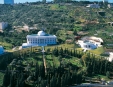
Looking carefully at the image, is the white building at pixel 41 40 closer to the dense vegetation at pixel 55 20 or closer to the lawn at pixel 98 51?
the dense vegetation at pixel 55 20

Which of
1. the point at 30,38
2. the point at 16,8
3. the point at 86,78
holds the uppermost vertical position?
the point at 16,8

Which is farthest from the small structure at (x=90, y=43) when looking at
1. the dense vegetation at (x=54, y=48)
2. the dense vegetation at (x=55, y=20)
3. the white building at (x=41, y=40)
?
the white building at (x=41, y=40)

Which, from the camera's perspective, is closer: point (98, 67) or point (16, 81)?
point (16, 81)

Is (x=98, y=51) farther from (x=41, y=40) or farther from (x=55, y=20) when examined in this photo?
(x=55, y=20)

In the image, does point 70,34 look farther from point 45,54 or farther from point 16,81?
point 16,81

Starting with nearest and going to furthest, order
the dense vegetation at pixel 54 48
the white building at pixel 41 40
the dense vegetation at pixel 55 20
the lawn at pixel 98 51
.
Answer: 1. the dense vegetation at pixel 54 48
2. the lawn at pixel 98 51
3. the white building at pixel 41 40
4. the dense vegetation at pixel 55 20

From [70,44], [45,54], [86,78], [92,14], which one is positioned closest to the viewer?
[86,78]

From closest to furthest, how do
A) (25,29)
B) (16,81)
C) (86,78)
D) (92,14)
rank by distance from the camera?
(16,81), (86,78), (25,29), (92,14)

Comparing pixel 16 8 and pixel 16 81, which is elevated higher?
pixel 16 8

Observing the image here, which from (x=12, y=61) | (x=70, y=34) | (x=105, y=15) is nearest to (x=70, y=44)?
(x=70, y=34)

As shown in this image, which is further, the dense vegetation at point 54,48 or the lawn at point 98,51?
the lawn at point 98,51

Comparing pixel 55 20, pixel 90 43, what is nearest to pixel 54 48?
pixel 90 43
